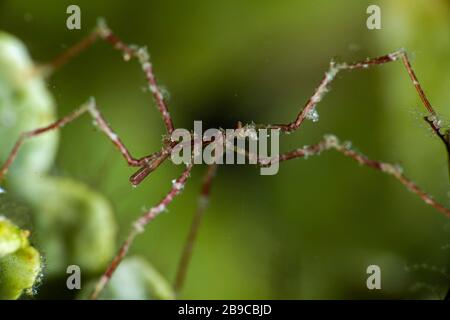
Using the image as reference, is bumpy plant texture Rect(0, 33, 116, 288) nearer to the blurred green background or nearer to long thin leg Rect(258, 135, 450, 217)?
the blurred green background

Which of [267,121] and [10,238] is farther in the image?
[267,121]

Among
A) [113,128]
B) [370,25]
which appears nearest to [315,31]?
[370,25]

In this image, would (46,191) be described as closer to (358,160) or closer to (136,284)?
(136,284)

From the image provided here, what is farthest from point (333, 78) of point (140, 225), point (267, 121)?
point (140, 225)

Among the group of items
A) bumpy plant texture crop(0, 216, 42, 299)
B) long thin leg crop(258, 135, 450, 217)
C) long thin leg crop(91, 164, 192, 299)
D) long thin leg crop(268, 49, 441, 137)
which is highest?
long thin leg crop(268, 49, 441, 137)

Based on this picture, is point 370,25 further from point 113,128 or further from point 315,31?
point 113,128

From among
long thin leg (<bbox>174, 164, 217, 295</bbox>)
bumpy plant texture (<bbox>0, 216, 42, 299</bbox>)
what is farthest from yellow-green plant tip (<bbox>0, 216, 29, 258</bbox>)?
long thin leg (<bbox>174, 164, 217, 295</bbox>)
